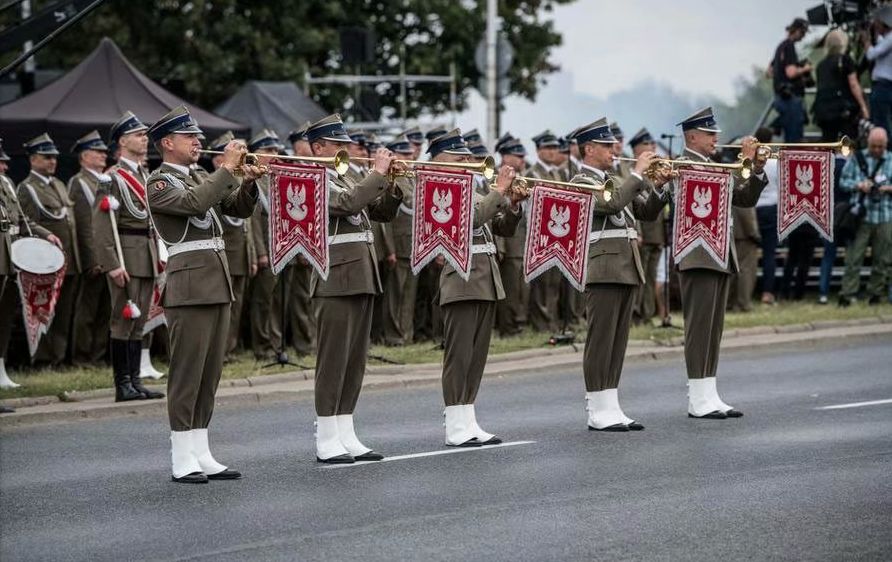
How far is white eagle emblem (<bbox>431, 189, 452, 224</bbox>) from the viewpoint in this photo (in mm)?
11102

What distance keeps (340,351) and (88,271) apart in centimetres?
569

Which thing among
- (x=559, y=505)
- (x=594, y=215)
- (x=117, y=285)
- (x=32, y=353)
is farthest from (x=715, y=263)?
(x=32, y=353)

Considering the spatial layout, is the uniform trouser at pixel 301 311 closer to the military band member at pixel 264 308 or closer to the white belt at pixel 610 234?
the military band member at pixel 264 308

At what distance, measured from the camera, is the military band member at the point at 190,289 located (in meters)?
10.2

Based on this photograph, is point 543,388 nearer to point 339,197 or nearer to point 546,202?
point 546,202

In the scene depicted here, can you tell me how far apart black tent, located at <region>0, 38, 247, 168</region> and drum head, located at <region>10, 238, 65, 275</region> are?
379 centimetres

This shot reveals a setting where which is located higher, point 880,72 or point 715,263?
→ point 880,72

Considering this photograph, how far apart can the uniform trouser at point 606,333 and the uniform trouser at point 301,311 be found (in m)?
5.15

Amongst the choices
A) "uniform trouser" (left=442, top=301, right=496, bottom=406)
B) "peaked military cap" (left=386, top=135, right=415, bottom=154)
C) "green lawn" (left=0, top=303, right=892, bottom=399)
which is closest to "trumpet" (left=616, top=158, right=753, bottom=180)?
"uniform trouser" (left=442, top=301, right=496, bottom=406)

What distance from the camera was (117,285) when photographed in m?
13.9

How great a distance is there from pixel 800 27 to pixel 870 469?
41.4 ft

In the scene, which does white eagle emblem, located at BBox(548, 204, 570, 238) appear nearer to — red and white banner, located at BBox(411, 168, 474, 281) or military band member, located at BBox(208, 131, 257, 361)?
red and white banner, located at BBox(411, 168, 474, 281)

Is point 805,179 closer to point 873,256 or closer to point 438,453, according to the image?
point 438,453

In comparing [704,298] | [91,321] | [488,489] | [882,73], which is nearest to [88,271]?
[91,321]
